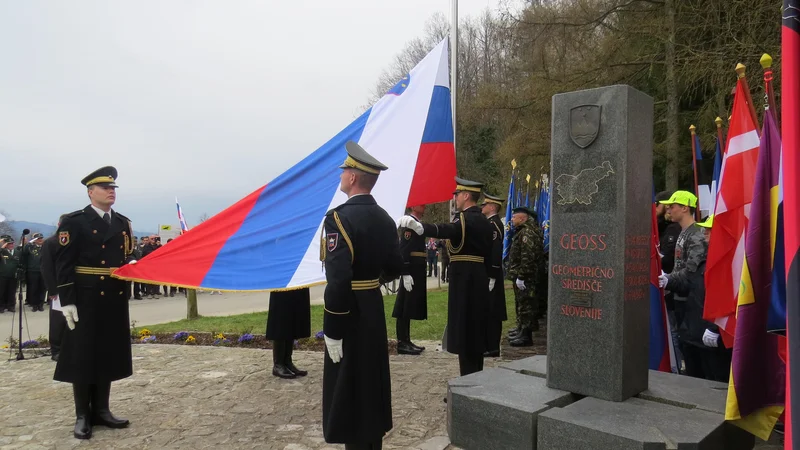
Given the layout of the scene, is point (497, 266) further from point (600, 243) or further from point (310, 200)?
point (600, 243)

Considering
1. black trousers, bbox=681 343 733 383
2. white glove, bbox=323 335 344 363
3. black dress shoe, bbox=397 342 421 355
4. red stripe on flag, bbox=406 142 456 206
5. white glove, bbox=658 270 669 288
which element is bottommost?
black dress shoe, bbox=397 342 421 355

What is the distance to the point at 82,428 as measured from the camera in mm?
4484

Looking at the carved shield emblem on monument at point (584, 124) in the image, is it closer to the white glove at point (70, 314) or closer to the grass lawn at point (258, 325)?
the white glove at point (70, 314)

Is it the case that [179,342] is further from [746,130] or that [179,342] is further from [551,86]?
[551,86]

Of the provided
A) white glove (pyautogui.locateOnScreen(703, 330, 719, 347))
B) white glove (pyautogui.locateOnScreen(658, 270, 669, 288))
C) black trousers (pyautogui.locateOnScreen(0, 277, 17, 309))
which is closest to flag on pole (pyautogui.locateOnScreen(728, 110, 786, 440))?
white glove (pyautogui.locateOnScreen(703, 330, 719, 347))

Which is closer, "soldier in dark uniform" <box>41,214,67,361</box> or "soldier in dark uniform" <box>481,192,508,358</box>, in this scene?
"soldier in dark uniform" <box>41,214,67,361</box>

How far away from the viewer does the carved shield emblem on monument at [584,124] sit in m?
3.63

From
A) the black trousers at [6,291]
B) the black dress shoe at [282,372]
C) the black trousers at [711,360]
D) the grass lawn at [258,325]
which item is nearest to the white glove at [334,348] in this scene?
the black dress shoe at [282,372]

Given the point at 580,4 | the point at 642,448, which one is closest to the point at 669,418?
the point at 642,448

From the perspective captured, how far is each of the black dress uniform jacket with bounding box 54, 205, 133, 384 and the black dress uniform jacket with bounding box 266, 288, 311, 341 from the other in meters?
1.65

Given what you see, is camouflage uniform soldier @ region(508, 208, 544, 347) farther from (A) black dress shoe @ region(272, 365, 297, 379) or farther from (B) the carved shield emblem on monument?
(B) the carved shield emblem on monument

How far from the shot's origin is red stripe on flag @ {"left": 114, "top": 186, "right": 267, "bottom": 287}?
4.64m

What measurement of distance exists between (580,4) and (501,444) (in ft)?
38.5

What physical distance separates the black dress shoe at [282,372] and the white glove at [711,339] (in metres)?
4.45
